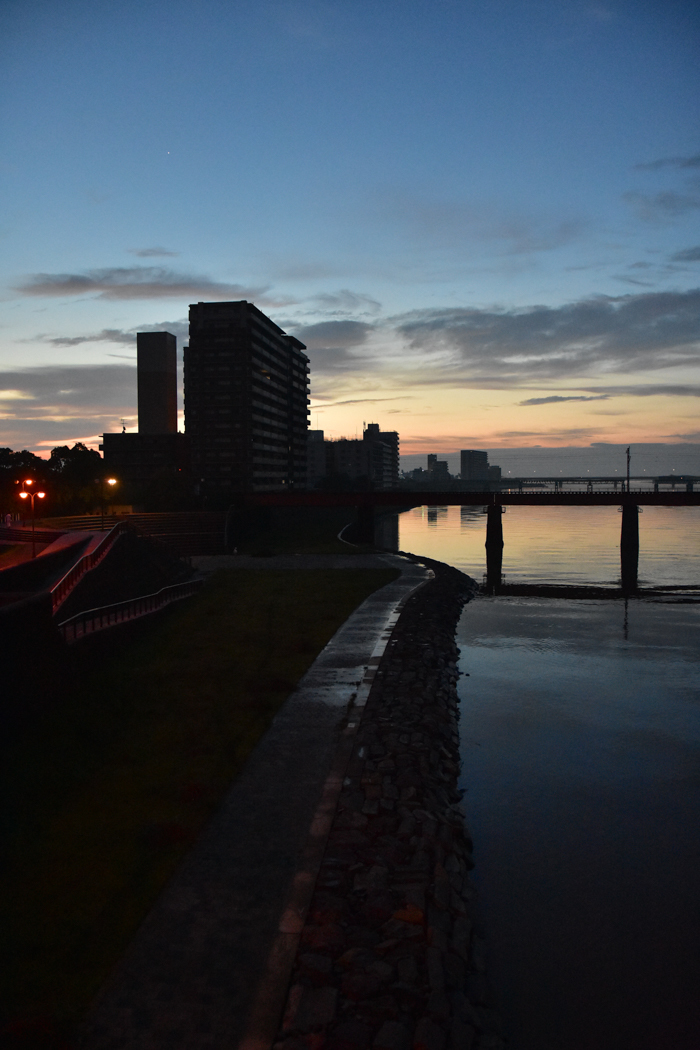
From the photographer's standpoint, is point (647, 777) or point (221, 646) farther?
point (221, 646)

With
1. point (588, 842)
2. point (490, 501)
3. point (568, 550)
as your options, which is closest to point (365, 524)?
point (490, 501)

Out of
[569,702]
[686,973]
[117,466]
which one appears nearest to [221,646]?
[569,702]

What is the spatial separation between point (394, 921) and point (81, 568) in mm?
28952

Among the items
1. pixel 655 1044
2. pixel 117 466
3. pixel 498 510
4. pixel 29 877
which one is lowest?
pixel 655 1044

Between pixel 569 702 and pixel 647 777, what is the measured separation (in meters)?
6.93

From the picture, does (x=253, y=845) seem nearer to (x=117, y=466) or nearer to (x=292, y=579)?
(x=292, y=579)

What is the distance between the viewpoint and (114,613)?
29.9m

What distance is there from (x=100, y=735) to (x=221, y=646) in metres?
10.5

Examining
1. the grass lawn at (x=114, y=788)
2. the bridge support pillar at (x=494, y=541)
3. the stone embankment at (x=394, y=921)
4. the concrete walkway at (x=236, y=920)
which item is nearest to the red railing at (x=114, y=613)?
the grass lawn at (x=114, y=788)

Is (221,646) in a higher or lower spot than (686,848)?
higher

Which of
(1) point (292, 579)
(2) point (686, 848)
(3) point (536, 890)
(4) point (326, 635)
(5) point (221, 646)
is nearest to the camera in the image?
(3) point (536, 890)

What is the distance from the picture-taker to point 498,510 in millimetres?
85000

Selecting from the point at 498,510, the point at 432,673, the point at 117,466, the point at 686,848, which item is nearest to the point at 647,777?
the point at 686,848

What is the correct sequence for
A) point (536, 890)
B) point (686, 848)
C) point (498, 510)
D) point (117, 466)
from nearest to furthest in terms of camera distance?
point (536, 890) < point (686, 848) < point (498, 510) < point (117, 466)
